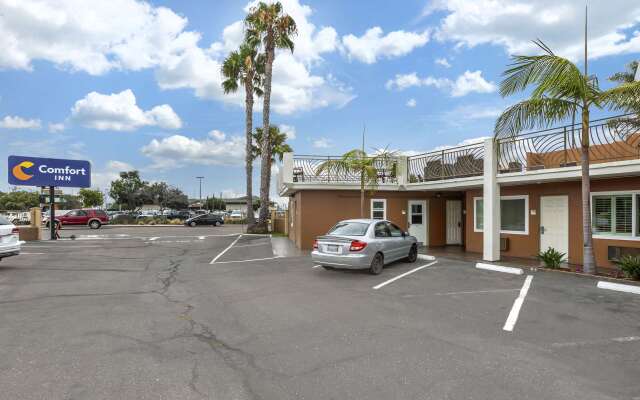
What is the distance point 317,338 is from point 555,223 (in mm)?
10941

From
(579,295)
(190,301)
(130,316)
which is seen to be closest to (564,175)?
(579,295)

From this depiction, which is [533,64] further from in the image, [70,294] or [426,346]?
[70,294]

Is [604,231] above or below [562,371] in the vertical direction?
above

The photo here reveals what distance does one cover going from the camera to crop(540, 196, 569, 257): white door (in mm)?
12742

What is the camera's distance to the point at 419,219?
710 inches

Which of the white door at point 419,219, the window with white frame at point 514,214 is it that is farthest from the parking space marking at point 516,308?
the white door at point 419,219

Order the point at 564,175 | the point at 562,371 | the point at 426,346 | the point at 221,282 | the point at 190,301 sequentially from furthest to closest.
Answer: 1. the point at 564,175
2. the point at 221,282
3. the point at 190,301
4. the point at 426,346
5. the point at 562,371

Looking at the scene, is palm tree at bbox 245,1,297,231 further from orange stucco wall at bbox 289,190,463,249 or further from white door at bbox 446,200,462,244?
white door at bbox 446,200,462,244

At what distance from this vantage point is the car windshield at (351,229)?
35.4ft

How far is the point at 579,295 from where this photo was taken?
8.08 meters

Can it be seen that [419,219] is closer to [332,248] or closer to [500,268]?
[500,268]

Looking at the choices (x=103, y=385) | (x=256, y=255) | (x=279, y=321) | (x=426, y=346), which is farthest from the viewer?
(x=256, y=255)

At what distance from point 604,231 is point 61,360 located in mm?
13696

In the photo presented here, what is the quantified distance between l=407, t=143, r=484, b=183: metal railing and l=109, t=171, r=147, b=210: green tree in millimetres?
60081
